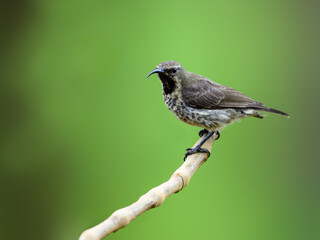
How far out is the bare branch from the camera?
1840 mm

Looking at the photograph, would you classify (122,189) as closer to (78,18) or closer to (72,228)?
(72,228)

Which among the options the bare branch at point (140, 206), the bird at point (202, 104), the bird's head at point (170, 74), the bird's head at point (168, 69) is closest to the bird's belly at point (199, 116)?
the bird at point (202, 104)

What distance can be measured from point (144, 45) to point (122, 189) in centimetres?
149

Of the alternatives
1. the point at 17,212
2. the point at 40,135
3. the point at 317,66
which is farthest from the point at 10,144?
the point at 317,66

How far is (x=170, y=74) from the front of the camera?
3969 millimetres

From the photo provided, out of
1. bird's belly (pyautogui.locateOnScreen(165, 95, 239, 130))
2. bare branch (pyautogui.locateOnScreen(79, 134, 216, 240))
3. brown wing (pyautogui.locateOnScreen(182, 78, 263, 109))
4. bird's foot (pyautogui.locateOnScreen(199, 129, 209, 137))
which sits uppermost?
brown wing (pyautogui.locateOnScreen(182, 78, 263, 109))

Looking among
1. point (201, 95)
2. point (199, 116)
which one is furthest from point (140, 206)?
point (201, 95)

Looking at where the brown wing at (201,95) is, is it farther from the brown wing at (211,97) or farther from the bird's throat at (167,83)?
the bird's throat at (167,83)

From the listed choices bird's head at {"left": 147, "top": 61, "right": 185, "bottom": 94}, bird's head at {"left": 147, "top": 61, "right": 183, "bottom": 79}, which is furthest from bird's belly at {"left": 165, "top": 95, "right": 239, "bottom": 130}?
bird's head at {"left": 147, "top": 61, "right": 183, "bottom": 79}

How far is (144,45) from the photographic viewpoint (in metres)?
4.91

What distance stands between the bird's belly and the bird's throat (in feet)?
0.30

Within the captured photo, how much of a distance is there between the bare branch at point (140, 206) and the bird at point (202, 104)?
88 centimetres

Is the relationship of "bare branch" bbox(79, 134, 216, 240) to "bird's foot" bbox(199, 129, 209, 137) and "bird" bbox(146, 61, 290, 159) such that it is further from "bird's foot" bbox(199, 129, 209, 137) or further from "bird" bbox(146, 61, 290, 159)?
"bird's foot" bbox(199, 129, 209, 137)

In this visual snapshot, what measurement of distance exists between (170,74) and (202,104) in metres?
0.41
